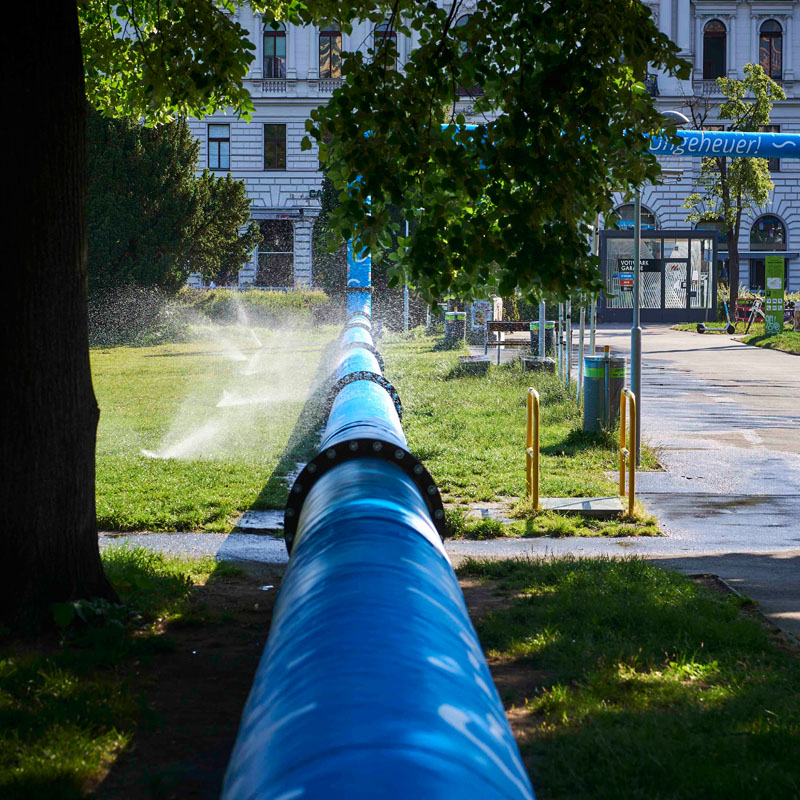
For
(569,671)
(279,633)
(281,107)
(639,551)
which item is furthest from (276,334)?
(279,633)

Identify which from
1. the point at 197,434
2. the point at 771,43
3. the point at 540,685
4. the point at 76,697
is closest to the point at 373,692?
the point at 76,697

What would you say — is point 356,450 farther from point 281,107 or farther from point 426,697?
point 281,107

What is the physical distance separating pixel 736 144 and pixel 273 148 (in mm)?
41062

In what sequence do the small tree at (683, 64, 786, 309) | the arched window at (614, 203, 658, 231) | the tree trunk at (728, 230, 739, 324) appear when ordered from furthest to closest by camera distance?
the arched window at (614, 203, 658, 231) → the tree trunk at (728, 230, 739, 324) → the small tree at (683, 64, 786, 309)

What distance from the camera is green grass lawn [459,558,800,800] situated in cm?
411

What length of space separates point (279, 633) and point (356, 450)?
2.24 metres

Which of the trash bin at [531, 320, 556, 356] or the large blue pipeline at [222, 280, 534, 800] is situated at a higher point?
the trash bin at [531, 320, 556, 356]

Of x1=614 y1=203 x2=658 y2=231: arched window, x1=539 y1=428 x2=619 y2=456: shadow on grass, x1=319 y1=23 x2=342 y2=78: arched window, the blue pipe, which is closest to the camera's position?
the blue pipe

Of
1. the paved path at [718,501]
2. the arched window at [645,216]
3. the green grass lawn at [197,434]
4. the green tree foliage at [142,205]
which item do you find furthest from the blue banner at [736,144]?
the arched window at [645,216]

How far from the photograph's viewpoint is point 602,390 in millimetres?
13312

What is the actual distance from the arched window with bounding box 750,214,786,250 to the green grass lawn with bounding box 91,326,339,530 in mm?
36723

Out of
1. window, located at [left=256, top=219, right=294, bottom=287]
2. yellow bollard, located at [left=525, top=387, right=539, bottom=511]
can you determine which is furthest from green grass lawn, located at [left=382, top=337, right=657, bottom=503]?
window, located at [left=256, top=219, right=294, bottom=287]

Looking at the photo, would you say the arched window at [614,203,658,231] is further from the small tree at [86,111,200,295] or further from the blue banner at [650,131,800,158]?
the blue banner at [650,131,800,158]

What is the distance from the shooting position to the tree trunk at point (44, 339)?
18.7 ft
